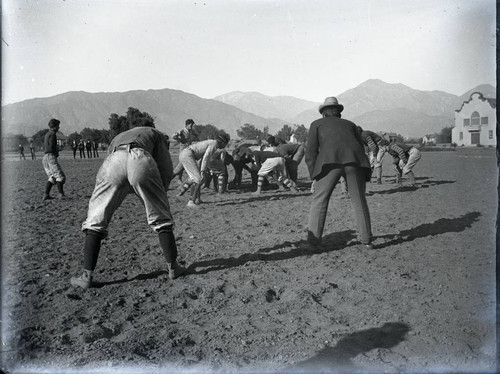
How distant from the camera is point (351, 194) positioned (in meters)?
4.20

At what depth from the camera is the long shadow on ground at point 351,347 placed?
2199mm

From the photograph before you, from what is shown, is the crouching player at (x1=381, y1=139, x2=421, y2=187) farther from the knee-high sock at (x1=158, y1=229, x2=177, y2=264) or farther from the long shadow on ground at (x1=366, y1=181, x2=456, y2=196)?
the knee-high sock at (x1=158, y1=229, x2=177, y2=264)

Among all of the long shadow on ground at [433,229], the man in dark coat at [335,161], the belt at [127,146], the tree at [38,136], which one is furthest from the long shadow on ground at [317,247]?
the tree at [38,136]

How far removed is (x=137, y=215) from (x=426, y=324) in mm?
4925

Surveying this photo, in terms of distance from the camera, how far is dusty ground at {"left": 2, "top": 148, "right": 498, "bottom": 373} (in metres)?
2.32

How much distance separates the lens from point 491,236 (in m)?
4.70

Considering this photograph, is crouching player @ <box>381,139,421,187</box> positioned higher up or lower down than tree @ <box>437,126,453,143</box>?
lower down

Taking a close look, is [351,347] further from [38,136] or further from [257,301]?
[38,136]

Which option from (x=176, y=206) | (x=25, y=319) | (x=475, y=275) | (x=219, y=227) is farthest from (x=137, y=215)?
(x=475, y=275)

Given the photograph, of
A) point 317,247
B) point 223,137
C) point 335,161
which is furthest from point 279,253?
point 223,137

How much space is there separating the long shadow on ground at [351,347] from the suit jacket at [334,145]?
187cm

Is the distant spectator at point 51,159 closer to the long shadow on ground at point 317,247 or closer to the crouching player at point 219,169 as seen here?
the crouching player at point 219,169

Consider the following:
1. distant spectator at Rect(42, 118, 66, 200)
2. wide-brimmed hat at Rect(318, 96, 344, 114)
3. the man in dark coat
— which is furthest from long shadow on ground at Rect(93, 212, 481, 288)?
distant spectator at Rect(42, 118, 66, 200)

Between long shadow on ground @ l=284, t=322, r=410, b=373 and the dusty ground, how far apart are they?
0.01m
